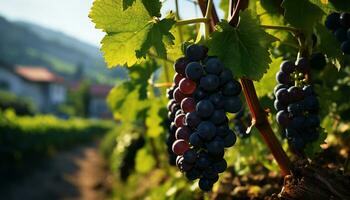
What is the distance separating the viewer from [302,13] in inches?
80.2

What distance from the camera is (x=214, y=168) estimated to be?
5.68 ft

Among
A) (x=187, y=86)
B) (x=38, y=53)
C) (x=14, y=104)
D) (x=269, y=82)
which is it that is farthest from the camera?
Answer: (x=38, y=53)

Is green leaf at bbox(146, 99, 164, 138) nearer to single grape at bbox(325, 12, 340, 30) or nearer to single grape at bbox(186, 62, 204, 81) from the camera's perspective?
single grape at bbox(325, 12, 340, 30)

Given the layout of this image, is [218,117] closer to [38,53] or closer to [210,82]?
[210,82]

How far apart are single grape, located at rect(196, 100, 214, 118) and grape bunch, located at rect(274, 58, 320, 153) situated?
478mm

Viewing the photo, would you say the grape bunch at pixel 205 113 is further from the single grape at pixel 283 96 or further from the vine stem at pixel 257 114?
the single grape at pixel 283 96

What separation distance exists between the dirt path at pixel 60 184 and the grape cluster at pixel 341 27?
12.2 metres

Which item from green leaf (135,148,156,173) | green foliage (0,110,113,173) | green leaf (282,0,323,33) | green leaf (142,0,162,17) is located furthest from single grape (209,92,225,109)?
green foliage (0,110,113,173)

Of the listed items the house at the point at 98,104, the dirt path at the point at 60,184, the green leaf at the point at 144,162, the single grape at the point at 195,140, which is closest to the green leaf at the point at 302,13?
the single grape at the point at 195,140

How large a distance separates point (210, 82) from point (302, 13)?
667 mm

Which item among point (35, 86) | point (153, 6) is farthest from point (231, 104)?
point (35, 86)

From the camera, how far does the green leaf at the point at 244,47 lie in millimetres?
1770

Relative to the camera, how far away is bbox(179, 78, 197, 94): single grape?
1.75 metres

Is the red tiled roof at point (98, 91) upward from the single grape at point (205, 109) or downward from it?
upward
